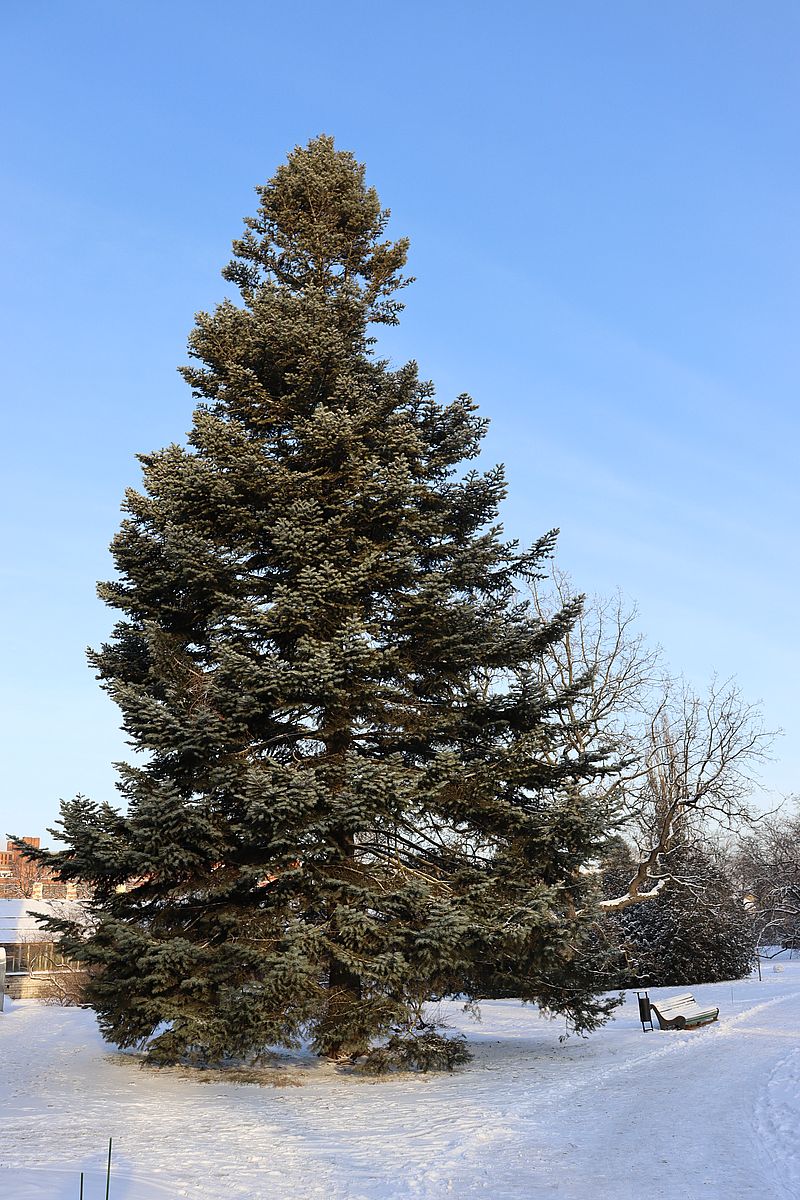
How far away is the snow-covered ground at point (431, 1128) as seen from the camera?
711cm

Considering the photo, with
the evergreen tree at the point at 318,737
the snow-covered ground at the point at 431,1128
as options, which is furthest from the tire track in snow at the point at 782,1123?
the evergreen tree at the point at 318,737

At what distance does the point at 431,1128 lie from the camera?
9383 mm

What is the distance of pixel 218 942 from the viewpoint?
13758mm

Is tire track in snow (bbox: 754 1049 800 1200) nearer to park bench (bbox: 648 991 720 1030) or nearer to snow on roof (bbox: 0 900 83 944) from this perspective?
park bench (bbox: 648 991 720 1030)

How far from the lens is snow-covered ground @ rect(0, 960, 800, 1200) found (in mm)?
7109

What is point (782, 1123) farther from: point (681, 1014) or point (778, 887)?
point (778, 887)

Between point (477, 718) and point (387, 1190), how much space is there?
28.7 feet

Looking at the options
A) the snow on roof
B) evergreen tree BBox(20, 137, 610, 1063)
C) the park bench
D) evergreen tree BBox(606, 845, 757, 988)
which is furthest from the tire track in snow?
Answer: the snow on roof

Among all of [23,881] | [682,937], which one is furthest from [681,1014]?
[23,881]

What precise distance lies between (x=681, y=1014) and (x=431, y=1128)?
1056cm

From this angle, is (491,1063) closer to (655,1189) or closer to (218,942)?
(218,942)

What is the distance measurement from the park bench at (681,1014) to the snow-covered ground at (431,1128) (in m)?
2.00

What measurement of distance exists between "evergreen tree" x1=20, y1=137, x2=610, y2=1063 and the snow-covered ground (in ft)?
3.11

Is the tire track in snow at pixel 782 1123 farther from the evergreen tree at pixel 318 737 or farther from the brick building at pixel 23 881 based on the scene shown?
the brick building at pixel 23 881
